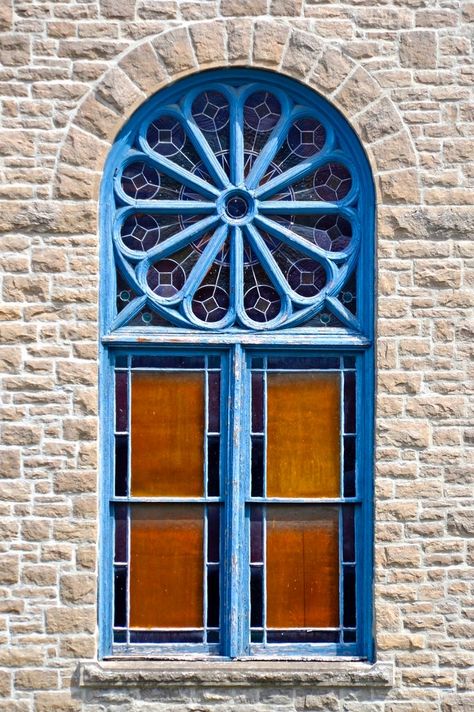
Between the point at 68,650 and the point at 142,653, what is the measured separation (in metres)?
0.58

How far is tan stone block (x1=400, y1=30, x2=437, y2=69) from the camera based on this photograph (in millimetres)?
8328

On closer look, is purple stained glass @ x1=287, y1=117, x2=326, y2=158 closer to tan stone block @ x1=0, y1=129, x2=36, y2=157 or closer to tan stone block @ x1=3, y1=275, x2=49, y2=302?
tan stone block @ x1=0, y1=129, x2=36, y2=157

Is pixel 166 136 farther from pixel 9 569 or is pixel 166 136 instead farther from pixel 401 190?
pixel 9 569

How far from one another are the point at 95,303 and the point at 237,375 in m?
1.21

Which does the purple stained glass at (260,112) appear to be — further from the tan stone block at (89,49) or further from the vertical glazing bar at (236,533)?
the vertical glazing bar at (236,533)

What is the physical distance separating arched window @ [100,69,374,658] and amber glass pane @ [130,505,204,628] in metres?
0.01

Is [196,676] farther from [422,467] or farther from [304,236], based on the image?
[304,236]

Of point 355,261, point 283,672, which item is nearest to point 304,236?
point 355,261

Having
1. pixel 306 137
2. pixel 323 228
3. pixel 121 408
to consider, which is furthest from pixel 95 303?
pixel 306 137

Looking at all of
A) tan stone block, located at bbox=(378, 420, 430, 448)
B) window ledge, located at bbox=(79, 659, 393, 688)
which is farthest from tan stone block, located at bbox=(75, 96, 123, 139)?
window ledge, located at bbox=(79, 659, 393, 688)

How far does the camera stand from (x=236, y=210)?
856 cm

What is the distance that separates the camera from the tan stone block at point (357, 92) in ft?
27.3

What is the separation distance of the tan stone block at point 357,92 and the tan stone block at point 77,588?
13.3ft

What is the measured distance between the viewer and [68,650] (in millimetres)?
8102
